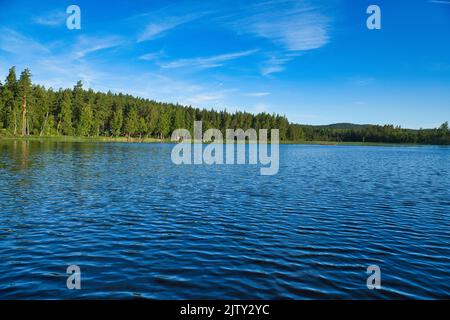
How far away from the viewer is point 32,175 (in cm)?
3906

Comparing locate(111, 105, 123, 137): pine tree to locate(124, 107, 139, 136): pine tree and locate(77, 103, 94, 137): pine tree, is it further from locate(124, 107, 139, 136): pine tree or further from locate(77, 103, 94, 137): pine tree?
locate(77, 103, 94, 137): pine tree

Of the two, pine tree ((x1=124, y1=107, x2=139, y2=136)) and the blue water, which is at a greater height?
pine tree ((x1=124, y1=107, x2=139, y2=136))

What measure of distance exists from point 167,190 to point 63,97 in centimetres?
13592

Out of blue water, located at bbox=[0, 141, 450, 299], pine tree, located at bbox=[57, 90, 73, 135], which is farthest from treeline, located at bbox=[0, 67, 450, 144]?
blue water, located at bbox=[0, 141, 450, 299]

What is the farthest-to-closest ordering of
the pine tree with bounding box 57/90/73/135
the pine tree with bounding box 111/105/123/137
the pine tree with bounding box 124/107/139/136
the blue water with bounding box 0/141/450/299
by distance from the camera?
1. the pine tree with bounding box 124/107/139/136
2. the pine tree with bounding box 111/105/123/137
3. the pine tree with bounding box 57/90/73/135
4. the blue water with bounding box 0/141/450/299

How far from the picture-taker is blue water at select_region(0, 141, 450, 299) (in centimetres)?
1238

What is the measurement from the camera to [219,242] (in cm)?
1753

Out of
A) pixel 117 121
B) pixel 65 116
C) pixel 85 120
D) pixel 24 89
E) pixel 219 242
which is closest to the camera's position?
pixel 219 242

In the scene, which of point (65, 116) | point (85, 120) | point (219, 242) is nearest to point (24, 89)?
point (65, 116)

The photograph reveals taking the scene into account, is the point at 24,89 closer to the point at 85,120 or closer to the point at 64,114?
the point at 64,114

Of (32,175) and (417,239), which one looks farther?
(32,175)
